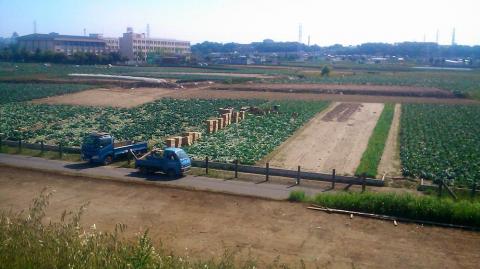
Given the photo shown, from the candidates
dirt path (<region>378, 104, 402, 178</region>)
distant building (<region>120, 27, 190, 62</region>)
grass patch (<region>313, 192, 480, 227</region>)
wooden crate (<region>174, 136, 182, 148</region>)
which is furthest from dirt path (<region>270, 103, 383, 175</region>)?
distant building (<region>120, 27, 190, 62</region>)

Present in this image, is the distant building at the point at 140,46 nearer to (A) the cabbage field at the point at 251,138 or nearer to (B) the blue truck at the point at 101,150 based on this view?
(A) the cabbage field at the point at 251,138

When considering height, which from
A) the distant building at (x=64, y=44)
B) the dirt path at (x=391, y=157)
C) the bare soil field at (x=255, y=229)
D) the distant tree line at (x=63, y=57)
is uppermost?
the distant building at (x=64, y=44)

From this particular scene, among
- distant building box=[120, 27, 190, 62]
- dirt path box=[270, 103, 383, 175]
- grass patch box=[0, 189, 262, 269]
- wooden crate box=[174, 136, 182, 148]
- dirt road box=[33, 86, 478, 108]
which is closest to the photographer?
grass patch box=[0, 189, 262, 269]

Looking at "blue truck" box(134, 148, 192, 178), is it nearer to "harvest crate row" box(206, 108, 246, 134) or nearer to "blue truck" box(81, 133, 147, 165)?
"blue truck" box(81, 133, 147, 165)

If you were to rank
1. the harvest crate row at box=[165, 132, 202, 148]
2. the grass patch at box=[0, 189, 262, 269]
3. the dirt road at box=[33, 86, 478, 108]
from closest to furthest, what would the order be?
the grass patch at box=[0, 189, 262, 269] → the harvest crate row at box=[165, 132, 202, 148] → the dirt road at box=[33, 86, 478, 108]

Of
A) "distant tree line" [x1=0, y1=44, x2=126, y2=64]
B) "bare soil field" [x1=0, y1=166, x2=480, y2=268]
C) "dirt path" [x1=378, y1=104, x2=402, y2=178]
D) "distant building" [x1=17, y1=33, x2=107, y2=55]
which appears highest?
"distant building" [x1=17, y1=33, x2=107, y2=55]

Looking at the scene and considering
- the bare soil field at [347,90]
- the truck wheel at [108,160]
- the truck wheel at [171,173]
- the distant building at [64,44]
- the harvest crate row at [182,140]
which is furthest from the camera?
the distant building at [64,44]

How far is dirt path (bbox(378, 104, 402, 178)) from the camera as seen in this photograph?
24.7 meters

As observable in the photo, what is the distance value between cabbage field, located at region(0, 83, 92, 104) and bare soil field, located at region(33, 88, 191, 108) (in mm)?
1991

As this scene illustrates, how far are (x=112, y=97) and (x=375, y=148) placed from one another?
37099mm

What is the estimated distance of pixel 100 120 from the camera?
40156 mm

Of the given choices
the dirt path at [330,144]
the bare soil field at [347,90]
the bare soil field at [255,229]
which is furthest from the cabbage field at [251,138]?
the bare soil field at [347,90]

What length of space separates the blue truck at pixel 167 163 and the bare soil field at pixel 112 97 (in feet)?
92.8

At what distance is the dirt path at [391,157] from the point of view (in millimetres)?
24672
